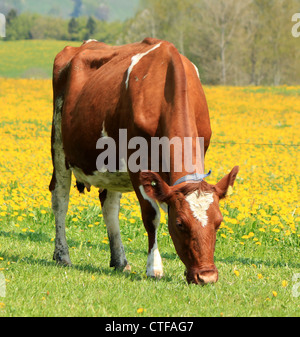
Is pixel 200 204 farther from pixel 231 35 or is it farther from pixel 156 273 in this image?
pixel 231 35

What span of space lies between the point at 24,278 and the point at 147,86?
209 centimetres

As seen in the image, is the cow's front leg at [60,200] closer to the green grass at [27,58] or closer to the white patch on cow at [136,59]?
the white patch on cow at [136,59]

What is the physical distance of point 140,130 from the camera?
5.60m

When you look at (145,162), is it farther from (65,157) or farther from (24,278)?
(65,157)

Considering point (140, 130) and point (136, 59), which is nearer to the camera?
point (140, 130)

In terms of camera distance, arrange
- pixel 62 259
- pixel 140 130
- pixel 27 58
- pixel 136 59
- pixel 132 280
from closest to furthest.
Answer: pixel 140 130, pixel 132 280, pixel 136 59, pixel 62 259, pixel 27 58

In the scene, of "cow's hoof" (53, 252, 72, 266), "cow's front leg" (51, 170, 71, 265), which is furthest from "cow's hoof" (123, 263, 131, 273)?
"cow's front leg" (51, 170, 71, 265)

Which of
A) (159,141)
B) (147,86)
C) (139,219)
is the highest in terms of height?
(147,86)

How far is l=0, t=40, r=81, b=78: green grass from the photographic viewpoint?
58.8 m

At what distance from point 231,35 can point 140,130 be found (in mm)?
53788

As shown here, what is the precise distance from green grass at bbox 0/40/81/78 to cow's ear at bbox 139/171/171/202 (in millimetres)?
48080

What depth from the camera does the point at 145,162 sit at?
567 centimetres

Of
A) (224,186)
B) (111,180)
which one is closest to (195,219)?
(224,186)

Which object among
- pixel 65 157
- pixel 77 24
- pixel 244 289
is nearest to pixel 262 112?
pixel 65 157
